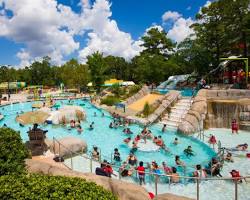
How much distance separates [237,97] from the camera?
26.8 metres

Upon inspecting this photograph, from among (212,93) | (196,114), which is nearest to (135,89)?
(212,93)

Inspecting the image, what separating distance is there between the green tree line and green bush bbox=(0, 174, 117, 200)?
29678 mm

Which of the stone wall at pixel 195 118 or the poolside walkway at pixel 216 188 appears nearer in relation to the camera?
Result: the poolside walkway at pixel 216 188

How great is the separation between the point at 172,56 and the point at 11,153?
50.2m

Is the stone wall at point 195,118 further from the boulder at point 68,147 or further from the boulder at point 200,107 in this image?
the boulder at point 68,147

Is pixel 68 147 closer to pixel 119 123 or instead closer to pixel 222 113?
pixel 119 123

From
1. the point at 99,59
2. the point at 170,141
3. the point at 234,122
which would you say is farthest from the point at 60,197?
the point at 99,59

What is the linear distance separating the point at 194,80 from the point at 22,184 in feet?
137

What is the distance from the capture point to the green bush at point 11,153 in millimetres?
10031

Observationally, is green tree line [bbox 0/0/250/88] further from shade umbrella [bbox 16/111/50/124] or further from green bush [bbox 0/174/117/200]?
green bush [bbox 0/174/117/200]

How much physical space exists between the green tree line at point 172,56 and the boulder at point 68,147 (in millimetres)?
23330

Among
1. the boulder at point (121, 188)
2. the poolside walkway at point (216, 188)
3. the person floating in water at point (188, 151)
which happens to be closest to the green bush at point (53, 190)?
the boulder at point (121, 188)

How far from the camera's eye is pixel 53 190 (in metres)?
6.90

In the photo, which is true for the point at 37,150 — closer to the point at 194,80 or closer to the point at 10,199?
the point at 10,199
